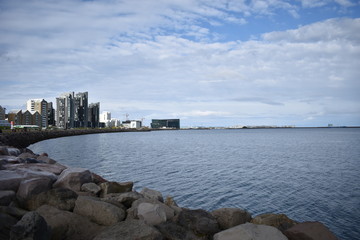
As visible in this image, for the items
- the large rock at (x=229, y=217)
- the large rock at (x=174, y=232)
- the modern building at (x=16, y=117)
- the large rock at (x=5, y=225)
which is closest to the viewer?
the large rock at (x=5, y=225)

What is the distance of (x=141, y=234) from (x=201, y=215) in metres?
2.44

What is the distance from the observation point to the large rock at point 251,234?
6.54m

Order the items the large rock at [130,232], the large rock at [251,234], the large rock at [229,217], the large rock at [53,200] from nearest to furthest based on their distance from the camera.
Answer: the large rock at [130,232] → the large rock at [251,234] → the large rock at [53,200] → the large rock at [229,217]

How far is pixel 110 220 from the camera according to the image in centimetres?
753

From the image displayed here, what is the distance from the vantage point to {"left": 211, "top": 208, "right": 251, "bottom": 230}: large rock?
862 cm

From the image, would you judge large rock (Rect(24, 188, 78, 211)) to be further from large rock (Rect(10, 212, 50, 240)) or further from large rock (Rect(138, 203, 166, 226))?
large rock (Rect(10, 212, 50, 240))

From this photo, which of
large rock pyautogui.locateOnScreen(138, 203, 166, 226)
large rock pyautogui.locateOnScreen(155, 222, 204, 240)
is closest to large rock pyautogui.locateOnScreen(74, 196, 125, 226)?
large rock pyautogui.locateOnScreen(138, 203, 166, 226)

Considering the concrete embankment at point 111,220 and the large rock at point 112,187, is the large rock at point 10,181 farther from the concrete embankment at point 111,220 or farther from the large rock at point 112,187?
the large rock at point 112,187

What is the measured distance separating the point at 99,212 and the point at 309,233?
18.5 feet

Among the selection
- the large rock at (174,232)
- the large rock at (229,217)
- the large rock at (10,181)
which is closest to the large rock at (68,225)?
the large rock at (174,232)

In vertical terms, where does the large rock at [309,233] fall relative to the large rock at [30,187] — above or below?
below

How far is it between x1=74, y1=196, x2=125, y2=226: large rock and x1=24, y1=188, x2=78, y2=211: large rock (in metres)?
0.40

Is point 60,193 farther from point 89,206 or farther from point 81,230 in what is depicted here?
point 81,230

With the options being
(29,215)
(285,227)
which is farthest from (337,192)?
(29,215)
